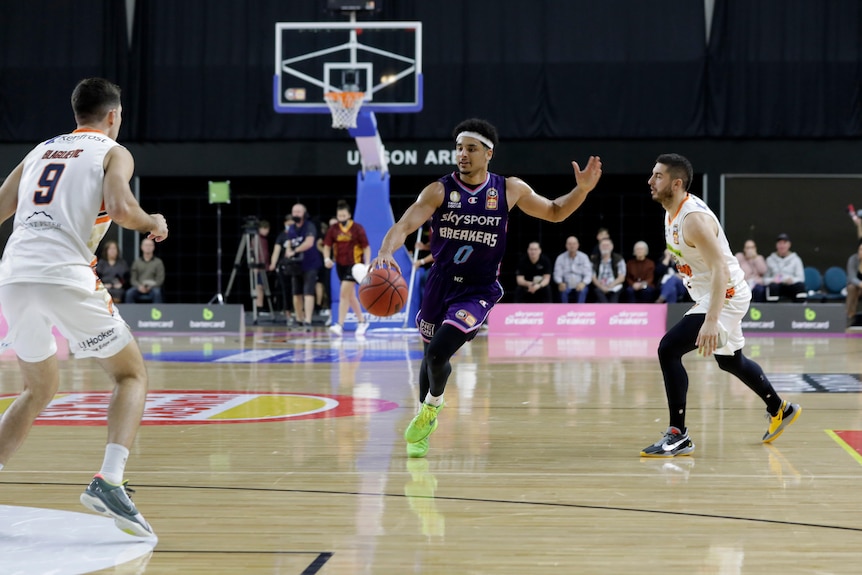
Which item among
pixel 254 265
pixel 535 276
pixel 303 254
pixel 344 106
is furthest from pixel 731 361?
pixel 254 265

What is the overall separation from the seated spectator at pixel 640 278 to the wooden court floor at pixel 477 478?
23.6 feet

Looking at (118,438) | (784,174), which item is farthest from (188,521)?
(784,174)

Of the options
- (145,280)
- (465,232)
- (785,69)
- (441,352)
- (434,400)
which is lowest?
(145,280)

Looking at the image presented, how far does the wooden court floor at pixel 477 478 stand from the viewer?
353 centimetres

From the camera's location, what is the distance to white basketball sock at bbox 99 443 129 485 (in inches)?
142

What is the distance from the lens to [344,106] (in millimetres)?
14734

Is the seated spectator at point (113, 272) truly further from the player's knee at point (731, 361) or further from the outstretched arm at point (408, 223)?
the player's knee at point (731, 361)

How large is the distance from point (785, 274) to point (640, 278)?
244cm

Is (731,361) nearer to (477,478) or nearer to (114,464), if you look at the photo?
(477,478)

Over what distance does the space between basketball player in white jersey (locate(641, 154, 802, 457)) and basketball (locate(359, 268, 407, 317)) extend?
1.57 meters

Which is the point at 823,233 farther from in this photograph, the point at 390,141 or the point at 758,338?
the point at 390,141

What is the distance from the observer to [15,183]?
3.94 m

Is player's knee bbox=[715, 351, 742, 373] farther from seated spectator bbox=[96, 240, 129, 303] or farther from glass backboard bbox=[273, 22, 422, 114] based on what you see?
seated spectator bbox=[96, 240, 129, 303]

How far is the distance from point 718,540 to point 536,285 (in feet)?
41.6
